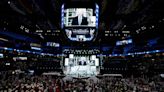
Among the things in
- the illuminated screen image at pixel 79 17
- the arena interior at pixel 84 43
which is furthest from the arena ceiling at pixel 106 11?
the illuminated screen image at pixel 79 17

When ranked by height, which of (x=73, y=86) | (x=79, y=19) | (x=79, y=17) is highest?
(x=79, y=17)

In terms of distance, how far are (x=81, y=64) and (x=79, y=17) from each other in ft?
53.2

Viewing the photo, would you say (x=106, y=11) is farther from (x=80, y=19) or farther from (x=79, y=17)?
(x=80, y=19)

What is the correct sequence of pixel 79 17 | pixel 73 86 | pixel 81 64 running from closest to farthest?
1. pixel 73 86
2. pixel 79 17
3. pixel 81 64

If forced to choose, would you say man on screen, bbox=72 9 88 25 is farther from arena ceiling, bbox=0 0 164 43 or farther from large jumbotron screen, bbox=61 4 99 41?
arena ceiling, bbox=0 0 164 43

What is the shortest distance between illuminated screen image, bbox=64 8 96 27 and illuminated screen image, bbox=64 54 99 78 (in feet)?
44.8

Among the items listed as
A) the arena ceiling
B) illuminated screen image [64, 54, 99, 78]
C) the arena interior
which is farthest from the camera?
illuminated screen image [64, 54, 99, 78]

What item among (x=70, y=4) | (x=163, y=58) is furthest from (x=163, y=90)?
(x=163, y=58)

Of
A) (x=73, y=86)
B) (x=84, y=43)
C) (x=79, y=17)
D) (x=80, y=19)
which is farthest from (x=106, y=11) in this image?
(x=73, y=86)

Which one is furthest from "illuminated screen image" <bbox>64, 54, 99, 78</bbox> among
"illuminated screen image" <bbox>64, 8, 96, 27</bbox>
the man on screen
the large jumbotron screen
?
the man on screen

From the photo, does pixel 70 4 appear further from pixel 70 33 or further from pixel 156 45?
pixel 156 45

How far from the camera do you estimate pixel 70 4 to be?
18844 millimetres

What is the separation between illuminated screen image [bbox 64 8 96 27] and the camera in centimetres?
1792

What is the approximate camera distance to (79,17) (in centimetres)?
1792
